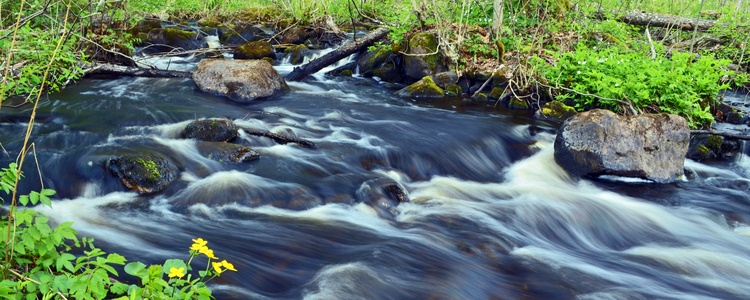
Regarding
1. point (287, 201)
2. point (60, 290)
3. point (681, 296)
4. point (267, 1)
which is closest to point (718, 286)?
point (681, 296)

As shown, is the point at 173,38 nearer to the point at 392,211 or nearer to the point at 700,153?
the point at 392,211

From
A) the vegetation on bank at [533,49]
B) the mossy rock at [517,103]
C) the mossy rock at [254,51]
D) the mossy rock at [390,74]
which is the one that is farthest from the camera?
the mossy rock at [254,51]

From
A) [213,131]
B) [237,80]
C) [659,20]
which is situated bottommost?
[213,131]

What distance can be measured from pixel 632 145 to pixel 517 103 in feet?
10.2

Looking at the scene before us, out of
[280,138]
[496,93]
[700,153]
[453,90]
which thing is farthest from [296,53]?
[700,153]

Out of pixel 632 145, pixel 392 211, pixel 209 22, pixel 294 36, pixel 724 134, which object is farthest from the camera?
pixel 209 22

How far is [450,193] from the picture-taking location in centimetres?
527

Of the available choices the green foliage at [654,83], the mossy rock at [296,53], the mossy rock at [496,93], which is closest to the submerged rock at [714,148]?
the green foliage at [654,83]

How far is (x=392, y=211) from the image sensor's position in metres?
4.57

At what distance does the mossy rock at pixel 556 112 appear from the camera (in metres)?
7.78

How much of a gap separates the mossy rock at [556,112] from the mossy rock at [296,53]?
21.2 ft

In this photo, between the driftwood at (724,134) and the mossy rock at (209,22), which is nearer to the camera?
the driftwood at (724,134)

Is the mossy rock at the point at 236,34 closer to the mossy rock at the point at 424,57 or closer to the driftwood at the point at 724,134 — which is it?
the mossy rock at the point at 424,57

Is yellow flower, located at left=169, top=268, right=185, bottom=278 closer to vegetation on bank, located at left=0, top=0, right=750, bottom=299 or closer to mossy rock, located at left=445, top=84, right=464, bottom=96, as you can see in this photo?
vegetation on bank, located at left=0, top=0, right=750, bottom=299
